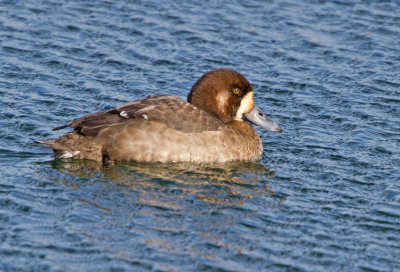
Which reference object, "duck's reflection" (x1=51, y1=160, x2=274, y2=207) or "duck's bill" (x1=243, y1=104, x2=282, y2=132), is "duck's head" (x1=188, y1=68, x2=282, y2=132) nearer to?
"duck's bill" (x1=243, y1=104, x2=282, y2=132)

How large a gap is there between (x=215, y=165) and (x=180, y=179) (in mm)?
827

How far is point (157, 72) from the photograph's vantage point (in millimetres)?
12008

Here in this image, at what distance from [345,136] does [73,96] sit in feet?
13.3

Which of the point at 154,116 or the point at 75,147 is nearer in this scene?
the point at 75,147

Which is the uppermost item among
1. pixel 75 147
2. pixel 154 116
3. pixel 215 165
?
pixel 154 116

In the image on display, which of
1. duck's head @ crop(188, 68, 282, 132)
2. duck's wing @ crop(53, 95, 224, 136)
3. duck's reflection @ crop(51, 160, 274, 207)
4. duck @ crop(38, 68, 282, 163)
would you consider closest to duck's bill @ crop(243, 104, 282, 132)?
duck's head @ crop(188, 68, 282, 132)

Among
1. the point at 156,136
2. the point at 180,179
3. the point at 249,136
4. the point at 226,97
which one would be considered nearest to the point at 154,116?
the point at 156,136

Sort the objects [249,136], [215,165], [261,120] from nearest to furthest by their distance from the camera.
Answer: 1. [215,165]
2. [249,136]
3. [261,120]

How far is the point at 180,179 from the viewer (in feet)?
27.9

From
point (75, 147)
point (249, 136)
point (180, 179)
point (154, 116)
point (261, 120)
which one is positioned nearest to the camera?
point (180, 179)

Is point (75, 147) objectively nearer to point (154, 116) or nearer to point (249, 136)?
point (154, 116)

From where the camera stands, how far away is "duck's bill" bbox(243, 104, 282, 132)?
10.1m

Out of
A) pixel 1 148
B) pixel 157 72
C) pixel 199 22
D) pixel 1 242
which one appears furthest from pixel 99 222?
pixel 199 22

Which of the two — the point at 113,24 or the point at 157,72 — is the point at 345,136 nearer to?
the point at 157,72
